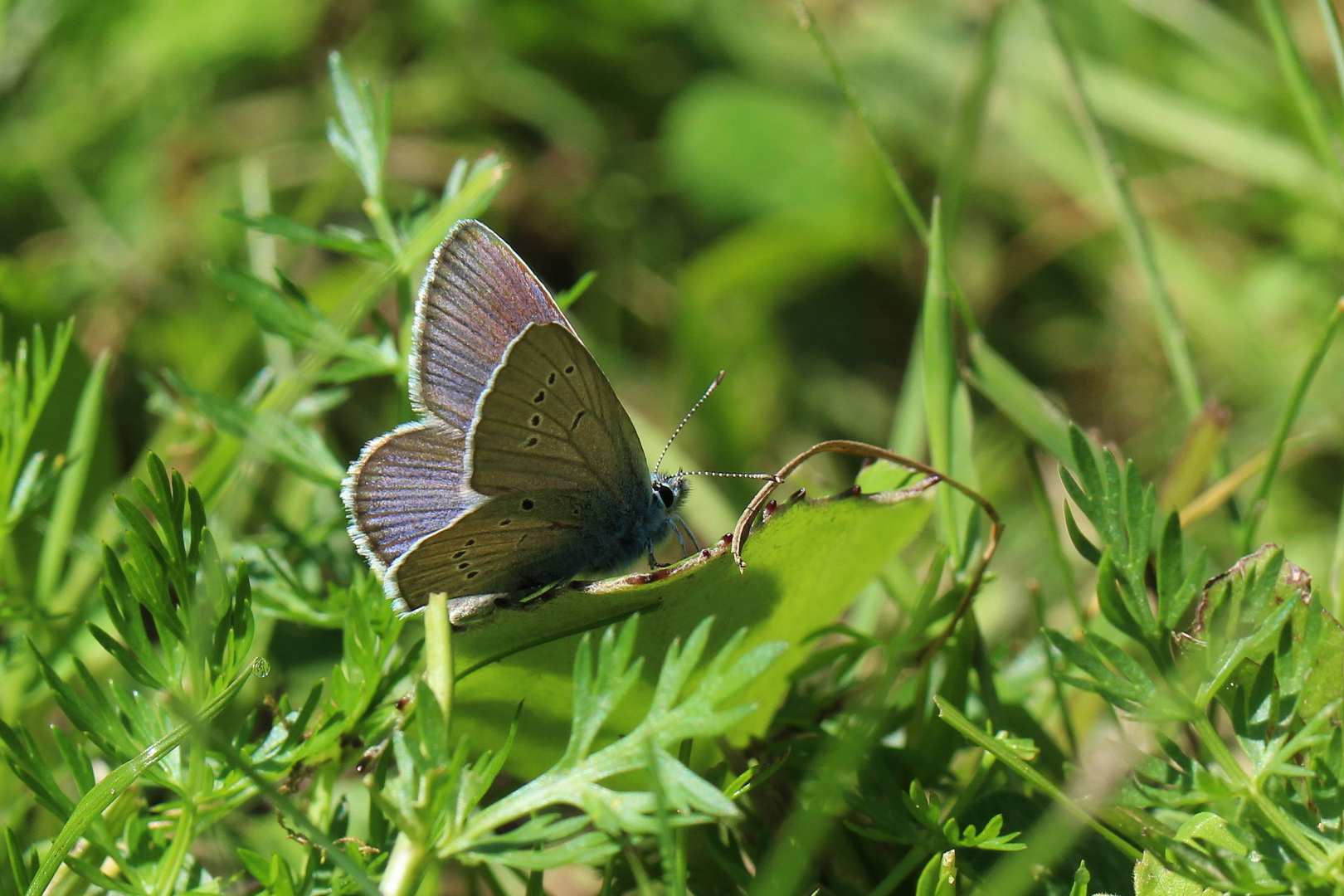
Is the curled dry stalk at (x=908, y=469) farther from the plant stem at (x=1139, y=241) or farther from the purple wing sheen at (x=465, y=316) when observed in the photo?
the plant stem at (x=1139, y=241)

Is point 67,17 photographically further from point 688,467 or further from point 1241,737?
point 1241,737

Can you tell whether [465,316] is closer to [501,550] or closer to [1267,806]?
[501,550]

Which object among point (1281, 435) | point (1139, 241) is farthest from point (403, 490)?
point (1139, 241)

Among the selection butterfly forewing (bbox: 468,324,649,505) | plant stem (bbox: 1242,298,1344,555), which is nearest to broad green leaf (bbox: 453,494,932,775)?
butterfly forewing (bbox: 468,324,649,505)

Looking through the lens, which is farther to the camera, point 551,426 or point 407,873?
point 551,426

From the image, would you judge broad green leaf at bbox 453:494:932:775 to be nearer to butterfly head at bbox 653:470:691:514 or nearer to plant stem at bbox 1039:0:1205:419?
butterfly head at bbox 653:470:691:514

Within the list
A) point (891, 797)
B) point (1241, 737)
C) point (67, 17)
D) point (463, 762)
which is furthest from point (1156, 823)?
point (67, 17)
